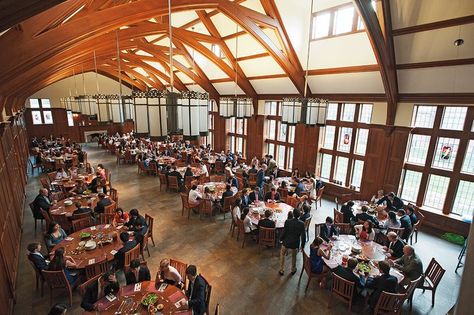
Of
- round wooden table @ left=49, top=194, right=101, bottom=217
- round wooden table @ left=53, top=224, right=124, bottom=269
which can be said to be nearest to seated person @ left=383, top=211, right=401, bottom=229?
round wooden table @ left=53, top=224, right=124, bottom=269

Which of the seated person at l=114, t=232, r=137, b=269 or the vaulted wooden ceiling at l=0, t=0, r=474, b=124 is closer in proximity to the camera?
the vaulted wooden ceiling at l=0, t=0, r=474, b=124

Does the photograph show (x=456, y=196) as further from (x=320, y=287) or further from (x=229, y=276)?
(x=229, y=276)

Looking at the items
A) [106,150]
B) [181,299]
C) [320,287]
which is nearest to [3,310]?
[181,299]

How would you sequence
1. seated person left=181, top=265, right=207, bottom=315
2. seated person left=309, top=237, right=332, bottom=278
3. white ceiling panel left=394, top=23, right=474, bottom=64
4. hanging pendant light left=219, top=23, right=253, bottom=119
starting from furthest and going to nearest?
hanging pendant light left=219, top=23, right=253, bottom=119 → white ceiling panel left=394, top=23, right=474, bottom=64 → seated person left=309, top=237, right=332, bottom=278 → seated person left=181, top=265, right=207, bottom=315

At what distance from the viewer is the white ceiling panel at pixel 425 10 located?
18.3 feet

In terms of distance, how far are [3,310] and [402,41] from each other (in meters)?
11.5

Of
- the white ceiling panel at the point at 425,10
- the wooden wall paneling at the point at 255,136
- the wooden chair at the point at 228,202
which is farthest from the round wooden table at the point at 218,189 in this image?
the white ceiling panel at the point at 425,10

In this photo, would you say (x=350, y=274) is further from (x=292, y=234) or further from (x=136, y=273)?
(x=136, y=273)

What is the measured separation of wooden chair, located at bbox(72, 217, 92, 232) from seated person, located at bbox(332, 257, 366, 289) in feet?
22.3

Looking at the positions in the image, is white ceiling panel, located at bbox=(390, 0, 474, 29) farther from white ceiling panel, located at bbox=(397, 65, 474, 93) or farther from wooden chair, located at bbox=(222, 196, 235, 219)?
wooden chair, located at bbox=(222, 196, 235, 219)

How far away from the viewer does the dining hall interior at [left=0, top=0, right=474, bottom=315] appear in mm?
4453

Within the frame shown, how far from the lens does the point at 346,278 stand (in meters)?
4.90

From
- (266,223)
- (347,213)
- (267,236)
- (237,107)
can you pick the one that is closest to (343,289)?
(267,236)

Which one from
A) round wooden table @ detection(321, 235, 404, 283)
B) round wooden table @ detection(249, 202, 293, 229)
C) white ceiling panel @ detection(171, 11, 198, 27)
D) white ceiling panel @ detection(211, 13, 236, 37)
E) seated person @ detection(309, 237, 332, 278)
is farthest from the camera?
white ceiling panel @ detection(171, 11, 198, 27)
